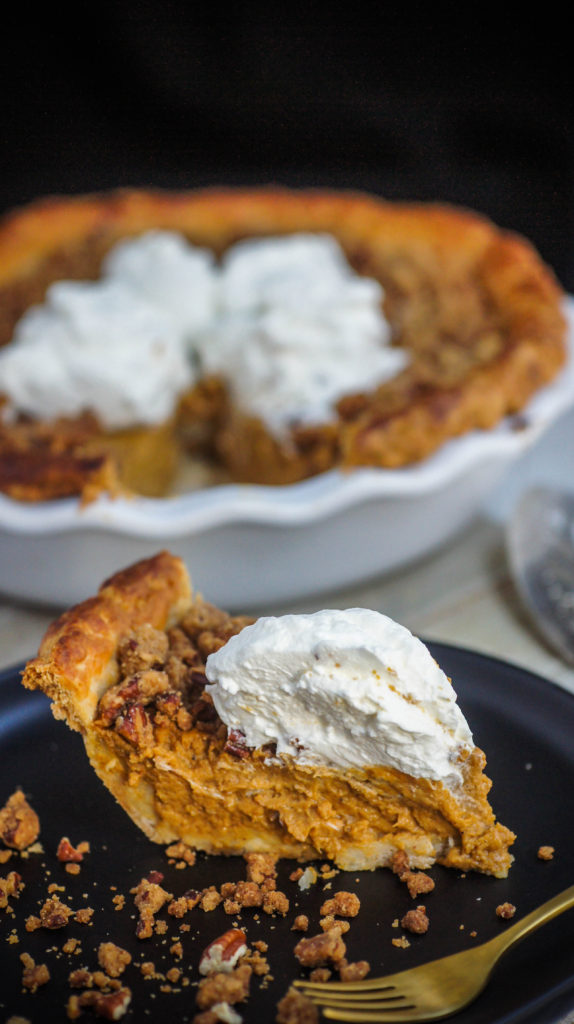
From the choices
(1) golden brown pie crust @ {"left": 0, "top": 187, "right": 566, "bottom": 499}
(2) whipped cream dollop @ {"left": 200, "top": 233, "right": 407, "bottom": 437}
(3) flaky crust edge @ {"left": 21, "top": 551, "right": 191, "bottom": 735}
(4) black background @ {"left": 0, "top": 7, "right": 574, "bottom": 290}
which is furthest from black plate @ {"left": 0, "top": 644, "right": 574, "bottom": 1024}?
(4) black background @ {"left": 0, "top": 7, "right": 574, "bottom": 290}

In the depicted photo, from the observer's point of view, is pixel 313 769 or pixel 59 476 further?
pixel 59 476

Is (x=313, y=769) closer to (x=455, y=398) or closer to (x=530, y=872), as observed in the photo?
(x=530, y=872)

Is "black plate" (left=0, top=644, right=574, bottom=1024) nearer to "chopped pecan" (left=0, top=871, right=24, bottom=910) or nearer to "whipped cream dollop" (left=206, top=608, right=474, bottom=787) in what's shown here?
"chopped pecan" (left=0, top=871, right=24, bottom=910)

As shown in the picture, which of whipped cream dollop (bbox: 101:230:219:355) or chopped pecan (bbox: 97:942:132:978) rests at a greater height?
whipped cream dollop (bbox: 101:230:219:355)

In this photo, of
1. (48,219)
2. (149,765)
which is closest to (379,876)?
(149,765)

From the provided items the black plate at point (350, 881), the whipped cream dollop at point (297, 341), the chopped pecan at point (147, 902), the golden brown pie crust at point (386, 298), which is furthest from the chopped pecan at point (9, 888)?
the whipped cream dollop at point (297, 341)

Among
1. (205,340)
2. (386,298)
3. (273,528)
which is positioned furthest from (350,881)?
(386,298)
